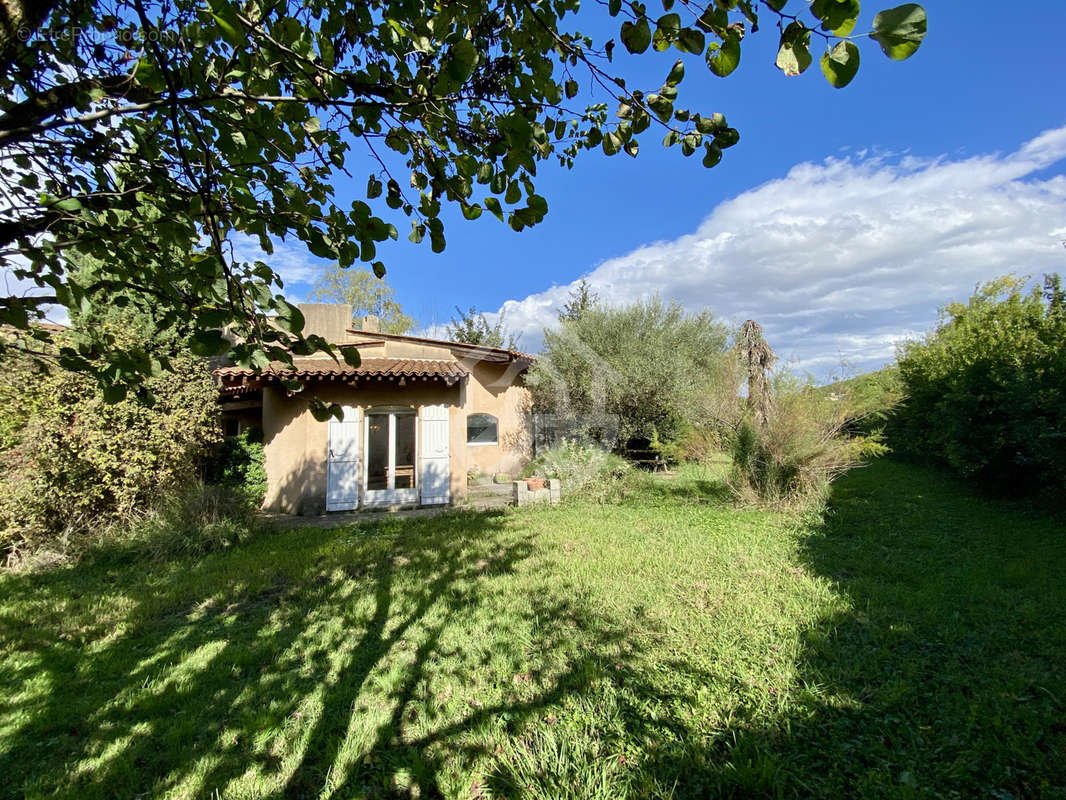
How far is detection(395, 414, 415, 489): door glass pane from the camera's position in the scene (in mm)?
10648

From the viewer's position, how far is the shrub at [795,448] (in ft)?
27.2

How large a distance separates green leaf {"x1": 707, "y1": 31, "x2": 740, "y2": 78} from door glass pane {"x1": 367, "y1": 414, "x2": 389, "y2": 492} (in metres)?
10.3

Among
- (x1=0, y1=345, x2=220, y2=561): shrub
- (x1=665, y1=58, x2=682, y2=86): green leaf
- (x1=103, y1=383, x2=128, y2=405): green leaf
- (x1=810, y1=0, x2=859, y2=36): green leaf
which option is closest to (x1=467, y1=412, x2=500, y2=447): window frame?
(x1=0, y1=345, x2=220, y2=561): shrub

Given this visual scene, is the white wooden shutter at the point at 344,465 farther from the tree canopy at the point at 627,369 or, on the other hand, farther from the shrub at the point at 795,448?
the shrub at the point at 795,448

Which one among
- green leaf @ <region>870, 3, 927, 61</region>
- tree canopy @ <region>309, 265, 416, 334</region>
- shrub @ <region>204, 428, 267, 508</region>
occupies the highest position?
tree canopy @ <region>309, 265, 416, 334</region>

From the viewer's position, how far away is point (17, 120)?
1.47 meters

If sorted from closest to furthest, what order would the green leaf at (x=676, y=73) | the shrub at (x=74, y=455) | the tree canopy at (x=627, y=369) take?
the green leaf at (x=676, y=73) → the shrub at (x=74, y=455) → the tree canopy at (x=627, y=369)

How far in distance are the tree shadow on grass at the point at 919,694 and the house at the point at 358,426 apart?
773cm

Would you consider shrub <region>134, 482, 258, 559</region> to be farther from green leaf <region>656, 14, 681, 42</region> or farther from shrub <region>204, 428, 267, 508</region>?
green leaf <region>656, 14, 681, 42</region>

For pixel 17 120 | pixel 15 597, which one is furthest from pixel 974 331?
pixel 15 597

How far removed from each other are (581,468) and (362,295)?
70.8ft

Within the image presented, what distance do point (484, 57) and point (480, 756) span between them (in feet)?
12.8

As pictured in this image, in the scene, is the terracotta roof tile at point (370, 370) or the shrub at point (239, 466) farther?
the shrub at point (239, 466)

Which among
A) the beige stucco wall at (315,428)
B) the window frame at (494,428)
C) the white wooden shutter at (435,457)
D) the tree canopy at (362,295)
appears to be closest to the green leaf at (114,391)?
the beige stucco wall at (315,428)
